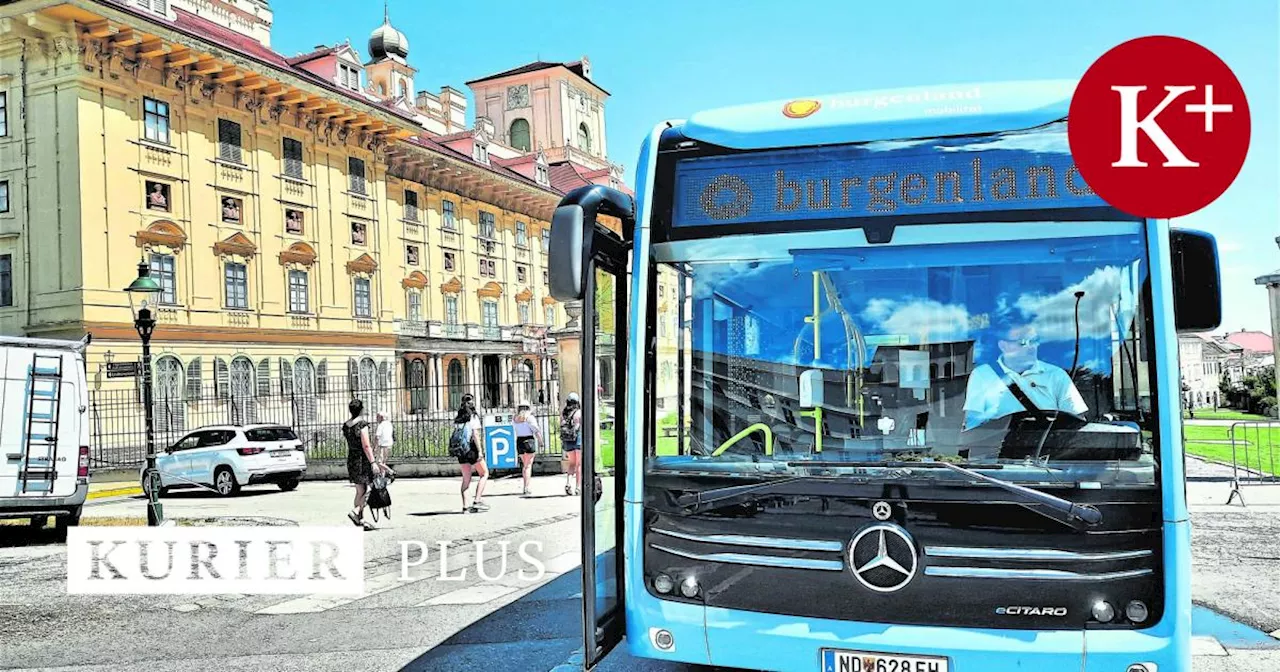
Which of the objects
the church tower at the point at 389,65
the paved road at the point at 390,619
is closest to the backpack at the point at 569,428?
the paved road at the point at 390,619

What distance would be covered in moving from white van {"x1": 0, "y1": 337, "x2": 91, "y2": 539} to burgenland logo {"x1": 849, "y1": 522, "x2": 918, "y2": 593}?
11013mm

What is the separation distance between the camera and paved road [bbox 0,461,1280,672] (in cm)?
654

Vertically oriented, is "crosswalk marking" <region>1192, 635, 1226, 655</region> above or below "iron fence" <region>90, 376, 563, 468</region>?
below

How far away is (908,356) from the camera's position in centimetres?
471

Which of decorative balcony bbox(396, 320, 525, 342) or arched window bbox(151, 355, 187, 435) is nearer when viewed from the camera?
arched window bbox(151, 355, 187, 435)

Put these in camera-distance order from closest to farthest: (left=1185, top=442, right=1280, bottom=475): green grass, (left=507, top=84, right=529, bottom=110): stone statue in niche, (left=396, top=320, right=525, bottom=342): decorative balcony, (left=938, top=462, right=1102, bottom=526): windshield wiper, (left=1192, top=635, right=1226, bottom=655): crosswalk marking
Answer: (left=938, top=462, right=1102, bottom=526): windshield wiper < (left=1192, top=635, right=1226, bottom=655): crosswalk marking < (left=1185, top=442, right=1280, bottom=475): green grass < (left=396, top=320, right=525, bottom=342): decorative balcony < (left=507, top=84, right=529, bottom=110): stone statue in niche

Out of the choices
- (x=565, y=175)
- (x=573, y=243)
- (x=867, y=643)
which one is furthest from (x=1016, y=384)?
(x=565, y=175)

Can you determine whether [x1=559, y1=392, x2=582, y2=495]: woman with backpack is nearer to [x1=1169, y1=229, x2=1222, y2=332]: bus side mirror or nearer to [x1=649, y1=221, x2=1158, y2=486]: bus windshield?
[x1=649, y1=221, x2=1158, y2=486]: bus windshield

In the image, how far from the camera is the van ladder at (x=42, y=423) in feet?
41.6

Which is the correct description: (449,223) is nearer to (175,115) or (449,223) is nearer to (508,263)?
(508,263)

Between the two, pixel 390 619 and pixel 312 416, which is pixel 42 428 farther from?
pixel 312 416

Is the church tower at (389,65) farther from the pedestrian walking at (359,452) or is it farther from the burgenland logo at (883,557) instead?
the burgenland logo at (883,557)

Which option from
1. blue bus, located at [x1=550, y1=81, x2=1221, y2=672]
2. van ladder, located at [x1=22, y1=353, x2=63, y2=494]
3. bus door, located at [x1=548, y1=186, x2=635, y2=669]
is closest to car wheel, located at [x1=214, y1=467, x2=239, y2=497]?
van ladder, located at [x1=22, y1=353, x2=63, y2=494]

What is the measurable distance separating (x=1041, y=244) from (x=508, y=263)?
2120 inches
